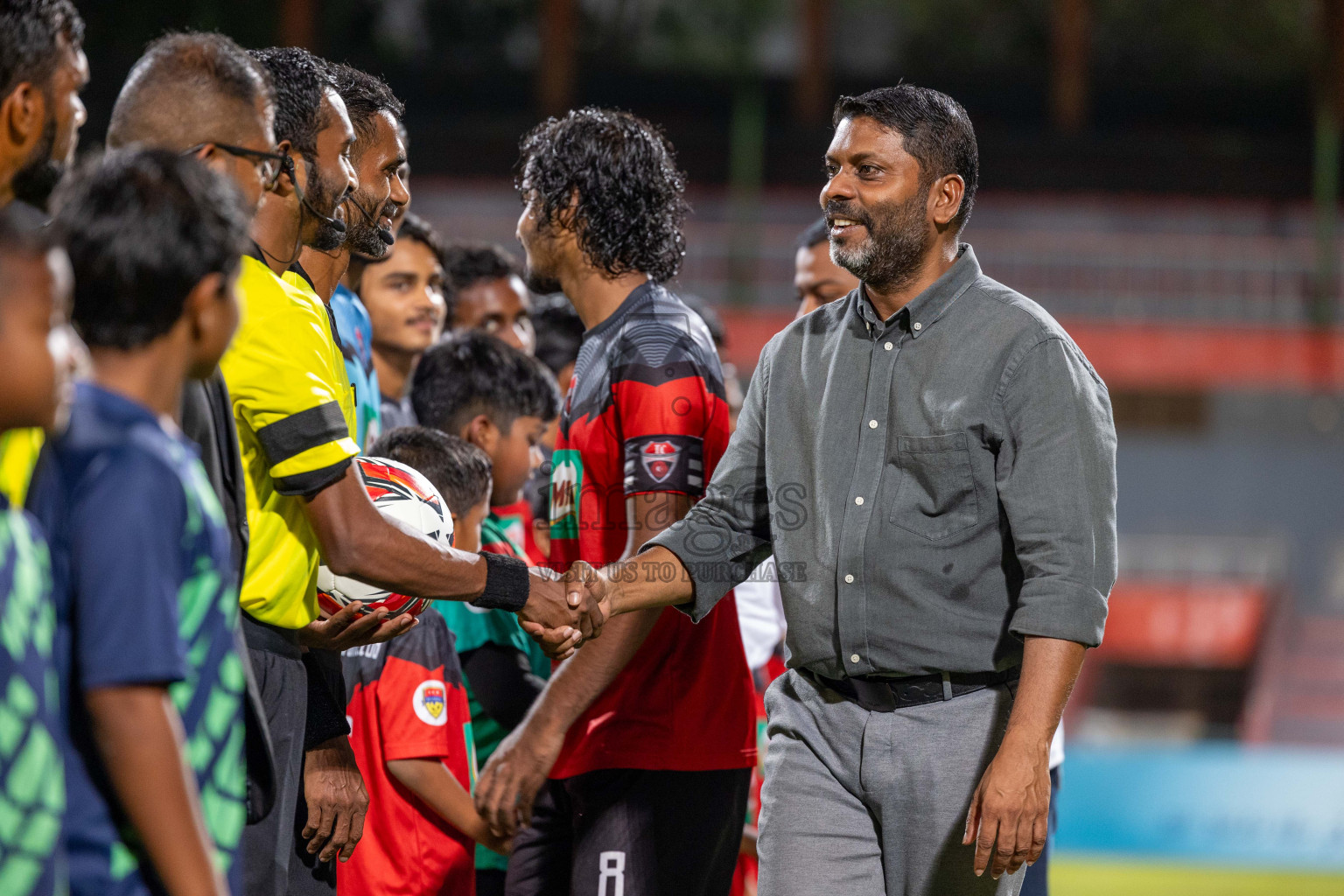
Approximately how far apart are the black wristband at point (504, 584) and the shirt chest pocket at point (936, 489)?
0.79m

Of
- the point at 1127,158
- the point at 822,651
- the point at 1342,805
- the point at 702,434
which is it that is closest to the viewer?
the point at 822,651

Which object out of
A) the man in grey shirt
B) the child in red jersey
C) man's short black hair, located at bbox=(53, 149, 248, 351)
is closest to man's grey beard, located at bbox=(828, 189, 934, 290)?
the man in grey shirt

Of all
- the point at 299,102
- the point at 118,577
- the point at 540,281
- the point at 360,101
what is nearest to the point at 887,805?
the point at 118,577

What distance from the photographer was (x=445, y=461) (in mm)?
3406

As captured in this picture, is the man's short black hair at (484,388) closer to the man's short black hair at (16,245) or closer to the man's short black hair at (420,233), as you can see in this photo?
the man's short black hair at (420,233)

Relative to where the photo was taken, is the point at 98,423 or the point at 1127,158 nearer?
the point at 98,423

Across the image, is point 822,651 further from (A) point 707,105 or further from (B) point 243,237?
(A) point 707,105

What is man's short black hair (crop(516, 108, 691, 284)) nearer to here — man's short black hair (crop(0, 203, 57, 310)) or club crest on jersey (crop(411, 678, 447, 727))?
club crest on jersey (crop(411, 678, 447, 727))

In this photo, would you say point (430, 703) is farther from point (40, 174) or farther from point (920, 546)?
point (40, 174)

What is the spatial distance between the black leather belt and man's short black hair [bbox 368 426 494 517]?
1197 mm

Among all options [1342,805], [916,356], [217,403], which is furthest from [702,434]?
[1342,805]

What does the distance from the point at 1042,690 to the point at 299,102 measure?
178cm

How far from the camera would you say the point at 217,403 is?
215cm

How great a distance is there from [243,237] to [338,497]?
78cm
